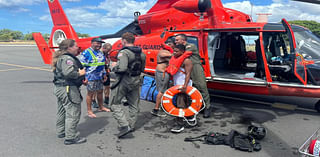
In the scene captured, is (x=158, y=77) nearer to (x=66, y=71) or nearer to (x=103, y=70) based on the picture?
(x=103, y=70)

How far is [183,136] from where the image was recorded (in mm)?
3969

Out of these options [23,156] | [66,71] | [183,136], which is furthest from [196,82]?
[23,156]

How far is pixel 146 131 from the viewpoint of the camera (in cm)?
420

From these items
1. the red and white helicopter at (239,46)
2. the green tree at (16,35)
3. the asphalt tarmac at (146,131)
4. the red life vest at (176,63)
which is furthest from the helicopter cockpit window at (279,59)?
the green tree at (16,35)

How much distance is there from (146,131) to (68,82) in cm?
167

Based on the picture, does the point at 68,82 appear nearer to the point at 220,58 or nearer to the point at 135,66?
the point at 135,66

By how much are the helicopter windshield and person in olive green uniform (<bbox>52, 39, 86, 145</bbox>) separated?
14.7ft

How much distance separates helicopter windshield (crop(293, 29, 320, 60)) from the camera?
4.78m

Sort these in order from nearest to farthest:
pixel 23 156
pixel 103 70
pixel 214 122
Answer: pixel 23 156
pixel 214 122
pixel 103 70

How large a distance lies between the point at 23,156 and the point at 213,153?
2.79 meters

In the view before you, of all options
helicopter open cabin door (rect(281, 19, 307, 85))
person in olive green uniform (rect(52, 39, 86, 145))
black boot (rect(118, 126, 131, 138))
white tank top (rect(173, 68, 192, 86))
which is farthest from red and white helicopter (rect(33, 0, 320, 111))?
person in olive green uniform (rect(52, 39, 86, 145))

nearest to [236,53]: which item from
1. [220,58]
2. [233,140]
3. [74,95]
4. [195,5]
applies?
[220,58]

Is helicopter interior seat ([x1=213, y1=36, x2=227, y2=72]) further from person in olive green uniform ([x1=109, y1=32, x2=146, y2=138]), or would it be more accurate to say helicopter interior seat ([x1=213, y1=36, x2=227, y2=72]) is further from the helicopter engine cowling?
person in olive green uniform ([x1=109, y1=32, x2=146, y2=138])

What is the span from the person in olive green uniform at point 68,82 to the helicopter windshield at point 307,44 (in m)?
4.50
